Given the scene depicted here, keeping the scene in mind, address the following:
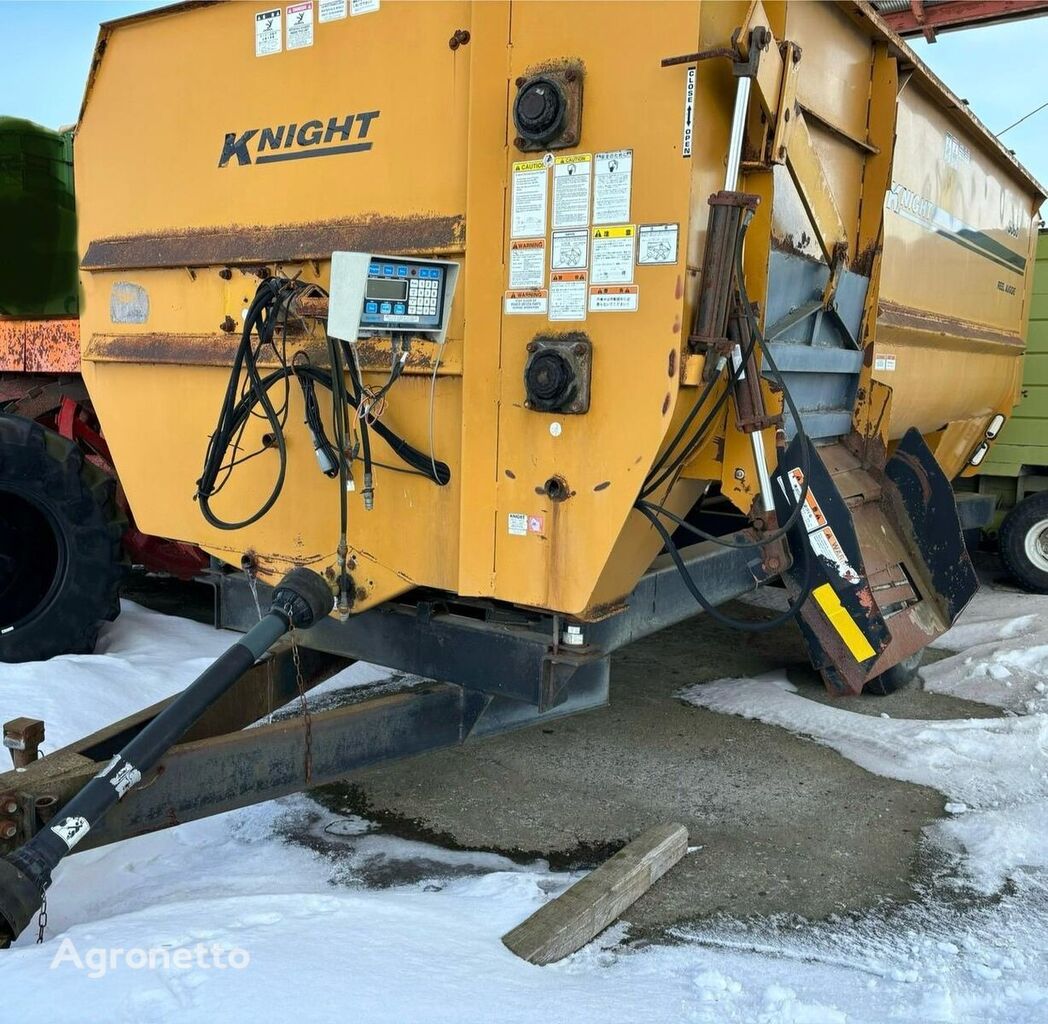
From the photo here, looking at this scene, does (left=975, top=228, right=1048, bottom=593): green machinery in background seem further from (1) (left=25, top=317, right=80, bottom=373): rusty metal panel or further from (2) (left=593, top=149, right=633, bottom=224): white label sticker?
(1) (left=25, top=317, right=80, bottom=373): rusty metal panel

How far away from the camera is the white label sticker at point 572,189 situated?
2689mm

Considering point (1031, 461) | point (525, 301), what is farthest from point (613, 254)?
point (1031, 461)

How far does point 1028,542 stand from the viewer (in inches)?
281

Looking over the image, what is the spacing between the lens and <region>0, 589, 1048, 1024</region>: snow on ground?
2070mm

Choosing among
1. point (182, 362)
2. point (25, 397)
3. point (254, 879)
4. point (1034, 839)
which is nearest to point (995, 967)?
point (1034, 839)

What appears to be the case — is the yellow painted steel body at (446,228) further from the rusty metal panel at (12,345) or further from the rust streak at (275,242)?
the rusty metal panel at (12,345)

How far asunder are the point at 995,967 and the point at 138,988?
2.06m

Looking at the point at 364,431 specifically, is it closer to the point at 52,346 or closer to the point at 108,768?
the point at 108,768

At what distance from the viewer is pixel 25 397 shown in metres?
4.90

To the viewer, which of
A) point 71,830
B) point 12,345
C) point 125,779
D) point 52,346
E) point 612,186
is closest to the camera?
point 71,830

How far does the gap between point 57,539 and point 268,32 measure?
2272 mm

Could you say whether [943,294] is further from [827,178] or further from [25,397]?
[25,397]

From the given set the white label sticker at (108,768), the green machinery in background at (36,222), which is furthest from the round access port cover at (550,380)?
the green machinery in background at (36,222)

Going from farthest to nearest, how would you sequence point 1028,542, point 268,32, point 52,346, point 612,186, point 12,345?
point 1028,542 < point 12,345 < point 52,346 < point 268,32 < point 612,186
